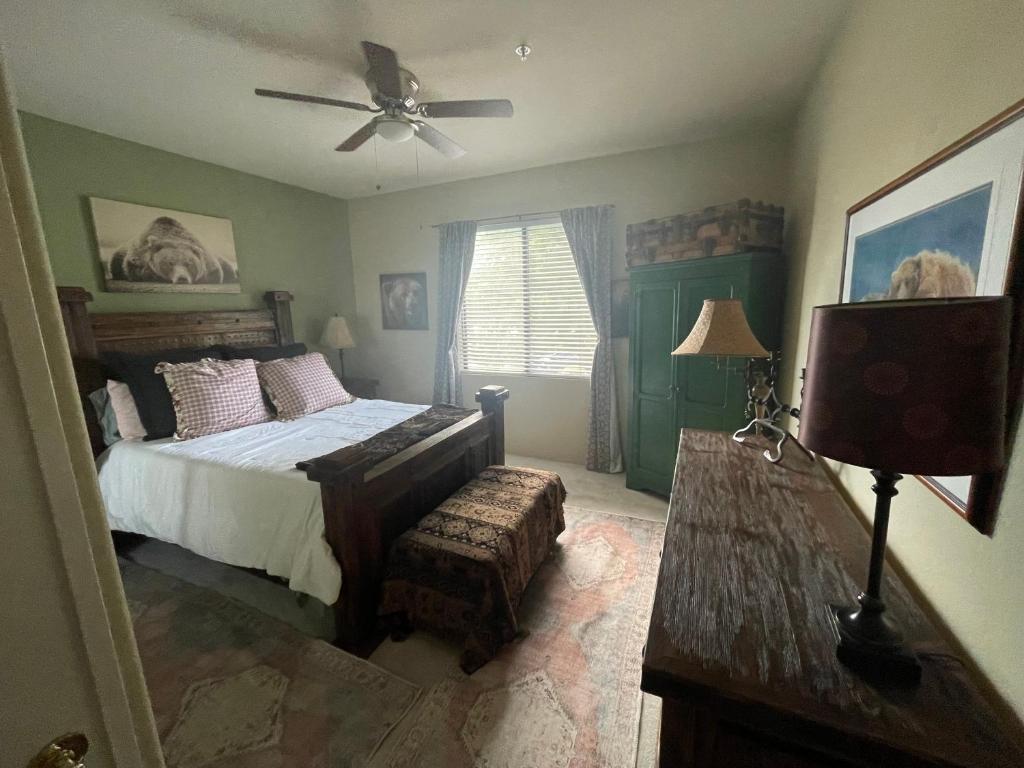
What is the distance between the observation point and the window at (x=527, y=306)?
356cm

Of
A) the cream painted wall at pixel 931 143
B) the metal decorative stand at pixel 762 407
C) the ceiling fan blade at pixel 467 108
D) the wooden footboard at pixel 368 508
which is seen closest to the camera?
the cream painted wall at pixel 931 143

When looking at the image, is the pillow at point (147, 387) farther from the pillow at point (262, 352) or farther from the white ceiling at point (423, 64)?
the white ceiling at point (423, 64)

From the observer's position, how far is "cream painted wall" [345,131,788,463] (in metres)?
2.90

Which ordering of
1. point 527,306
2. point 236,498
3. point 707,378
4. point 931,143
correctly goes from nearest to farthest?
point 931,143, point 236,498, point 707,378, point 527,306

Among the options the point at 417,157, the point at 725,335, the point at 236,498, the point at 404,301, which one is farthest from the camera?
the point at 404,301

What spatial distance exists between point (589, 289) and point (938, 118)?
2.42 metres

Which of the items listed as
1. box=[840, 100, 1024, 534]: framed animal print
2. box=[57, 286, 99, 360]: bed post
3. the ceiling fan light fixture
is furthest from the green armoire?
box=[57, 286, 99, 360]: bed post

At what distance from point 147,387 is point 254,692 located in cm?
182

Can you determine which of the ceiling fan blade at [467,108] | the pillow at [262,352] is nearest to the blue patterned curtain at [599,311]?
the ceiling fan blade at [467,108]

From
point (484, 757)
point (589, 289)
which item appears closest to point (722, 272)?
point (589, 289)

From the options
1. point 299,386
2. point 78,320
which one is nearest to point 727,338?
point 299,386

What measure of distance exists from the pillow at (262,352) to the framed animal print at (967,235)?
3.57 meters

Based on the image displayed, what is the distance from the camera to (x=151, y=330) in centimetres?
276

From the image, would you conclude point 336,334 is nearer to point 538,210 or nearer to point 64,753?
point 538,210
